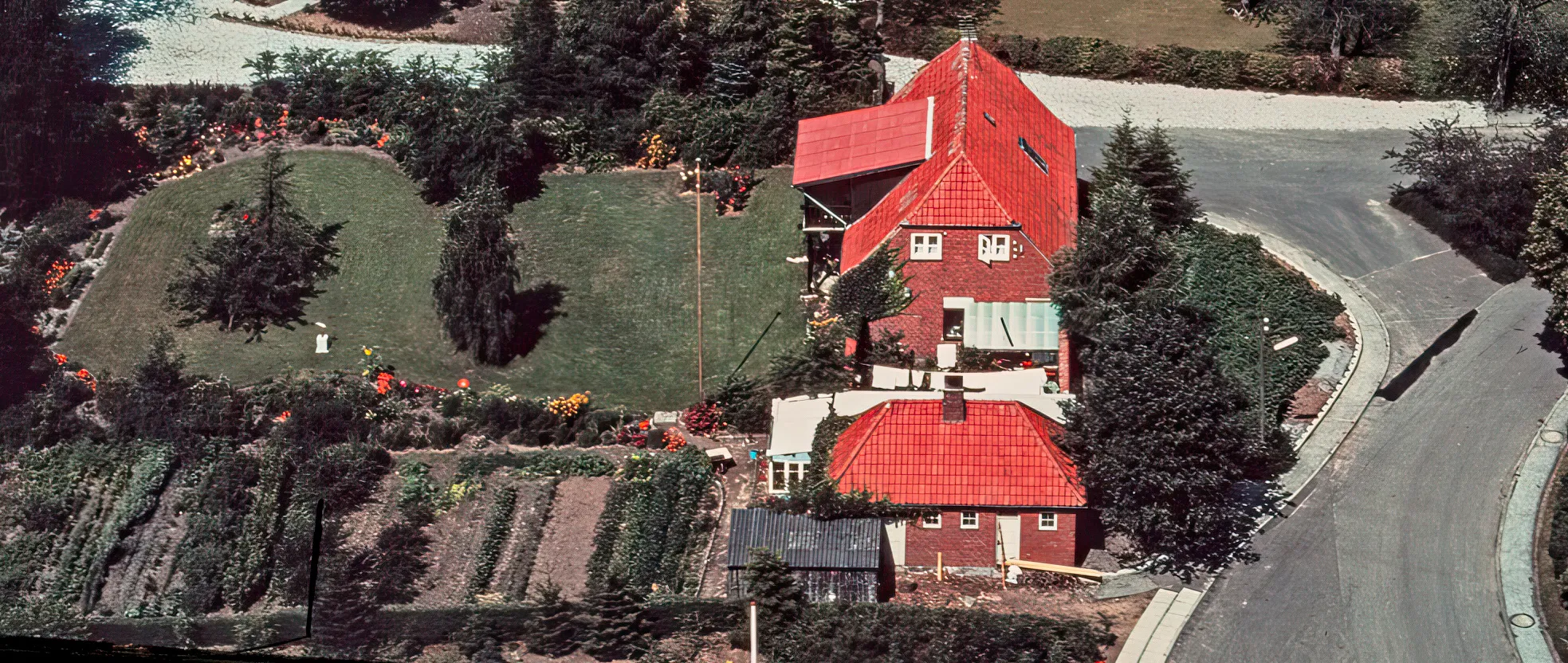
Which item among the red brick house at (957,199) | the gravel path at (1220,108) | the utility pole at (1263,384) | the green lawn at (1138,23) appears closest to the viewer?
the utility pole at (1263,384)

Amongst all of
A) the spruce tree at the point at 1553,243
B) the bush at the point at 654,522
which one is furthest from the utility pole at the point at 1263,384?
the bush at the point at 654,522

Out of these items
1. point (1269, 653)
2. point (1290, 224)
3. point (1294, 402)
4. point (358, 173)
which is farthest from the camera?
point (358, 173)

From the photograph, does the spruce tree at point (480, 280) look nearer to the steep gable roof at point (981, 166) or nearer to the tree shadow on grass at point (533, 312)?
the tree shadow on grass at point (533, 312)

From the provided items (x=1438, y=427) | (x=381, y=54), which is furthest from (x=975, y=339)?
(x=381, y=54)

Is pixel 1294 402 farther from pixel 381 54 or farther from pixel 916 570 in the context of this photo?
pixel 381 54

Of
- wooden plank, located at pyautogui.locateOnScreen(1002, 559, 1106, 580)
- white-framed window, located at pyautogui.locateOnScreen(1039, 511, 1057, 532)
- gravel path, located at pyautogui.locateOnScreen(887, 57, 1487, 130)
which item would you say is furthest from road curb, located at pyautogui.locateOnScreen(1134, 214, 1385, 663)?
gravel path, located at pyautogui.locateOnScreen(887, 57, 1487, 130)

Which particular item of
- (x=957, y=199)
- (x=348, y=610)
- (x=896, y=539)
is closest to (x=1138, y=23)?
(x=957, y=199)
